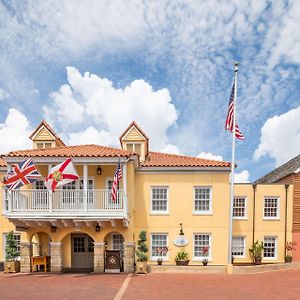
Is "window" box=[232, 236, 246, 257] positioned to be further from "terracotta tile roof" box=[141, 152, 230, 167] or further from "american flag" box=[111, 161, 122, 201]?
"american flag" box=[111, 161, 122, 201]

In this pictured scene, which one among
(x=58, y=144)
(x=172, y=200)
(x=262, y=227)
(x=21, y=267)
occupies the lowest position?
(x=21, y=267)

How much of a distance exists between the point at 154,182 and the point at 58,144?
8.02m

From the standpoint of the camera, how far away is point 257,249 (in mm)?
20891

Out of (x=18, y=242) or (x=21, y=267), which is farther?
(x=18, y=242)

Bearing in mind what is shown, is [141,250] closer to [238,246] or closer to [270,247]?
[238,246]

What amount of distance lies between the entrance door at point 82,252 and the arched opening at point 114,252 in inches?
49.5

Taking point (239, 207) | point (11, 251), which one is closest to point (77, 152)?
point (11, 251)

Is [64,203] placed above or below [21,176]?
below

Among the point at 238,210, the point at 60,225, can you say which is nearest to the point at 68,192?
the point at 60,225

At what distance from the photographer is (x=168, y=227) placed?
800 inches

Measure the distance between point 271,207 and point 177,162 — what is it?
7.56 metres

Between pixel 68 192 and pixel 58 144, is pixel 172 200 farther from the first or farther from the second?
pixel 58 144

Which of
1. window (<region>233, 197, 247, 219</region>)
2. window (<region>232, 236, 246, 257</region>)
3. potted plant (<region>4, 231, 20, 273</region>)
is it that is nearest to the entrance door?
potted plant (<region>4, 231, 20, 273</region>)

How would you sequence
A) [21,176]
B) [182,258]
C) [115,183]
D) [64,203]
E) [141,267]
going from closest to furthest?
[21,176] < [115,183] < [64,203] < [141,267] < [182,258]
